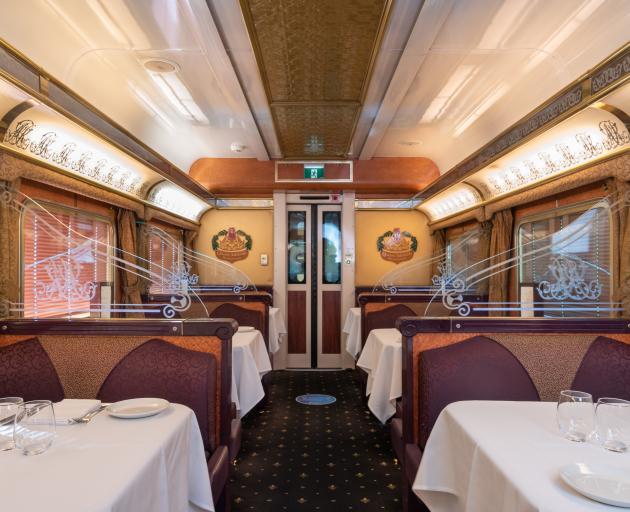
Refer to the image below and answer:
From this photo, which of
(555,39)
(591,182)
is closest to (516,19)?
(555,39)

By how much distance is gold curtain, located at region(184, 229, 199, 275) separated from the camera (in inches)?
303

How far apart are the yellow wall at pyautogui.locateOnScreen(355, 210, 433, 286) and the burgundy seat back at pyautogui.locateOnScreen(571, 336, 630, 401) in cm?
549

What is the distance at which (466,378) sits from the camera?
8.52 feet

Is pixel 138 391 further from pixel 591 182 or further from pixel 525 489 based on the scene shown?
pixel 591 182

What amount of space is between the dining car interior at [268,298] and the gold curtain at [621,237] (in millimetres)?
21

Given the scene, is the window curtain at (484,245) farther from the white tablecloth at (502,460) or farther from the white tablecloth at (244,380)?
the white tablecloth at (502,460)

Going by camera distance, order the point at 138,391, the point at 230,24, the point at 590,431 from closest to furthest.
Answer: the point at 590,431
the point at 138,391
the point at 230,24

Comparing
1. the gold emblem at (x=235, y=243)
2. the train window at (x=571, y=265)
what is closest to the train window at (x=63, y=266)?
the train window at (x=571, y=265)

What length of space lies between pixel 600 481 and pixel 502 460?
27cm

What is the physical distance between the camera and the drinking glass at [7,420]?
1623 mm

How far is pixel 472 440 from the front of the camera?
1.72m

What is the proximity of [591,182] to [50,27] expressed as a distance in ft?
Result: 13.7

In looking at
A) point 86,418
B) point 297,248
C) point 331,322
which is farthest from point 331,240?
point 86,418

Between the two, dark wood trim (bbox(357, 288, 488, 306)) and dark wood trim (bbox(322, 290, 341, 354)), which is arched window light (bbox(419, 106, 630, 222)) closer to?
dark wood trim (bbox(357, 288, 488, 306))
